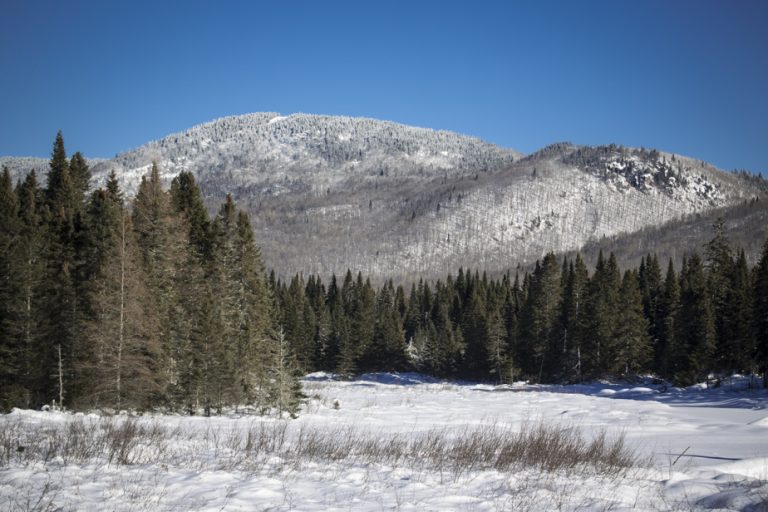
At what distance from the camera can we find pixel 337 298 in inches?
4060

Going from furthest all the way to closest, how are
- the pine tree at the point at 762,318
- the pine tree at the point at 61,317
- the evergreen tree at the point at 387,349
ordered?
the evergreen tree at the point at 387,349, the pine tree at the point at 762,318, the pine tree at the point at 61,317

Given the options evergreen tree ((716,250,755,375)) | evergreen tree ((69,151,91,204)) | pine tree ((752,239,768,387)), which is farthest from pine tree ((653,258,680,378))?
evergreen tree ((69,151,91,204))

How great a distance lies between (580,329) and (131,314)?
48.6m

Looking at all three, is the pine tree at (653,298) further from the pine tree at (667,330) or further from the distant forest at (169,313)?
the distant forest at (169,313)

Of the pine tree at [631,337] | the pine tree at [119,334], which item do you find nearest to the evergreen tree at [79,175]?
the pine tree at [119,334]

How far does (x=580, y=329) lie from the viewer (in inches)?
2267

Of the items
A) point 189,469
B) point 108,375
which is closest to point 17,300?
point 108,375

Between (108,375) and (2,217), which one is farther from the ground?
(2,217)

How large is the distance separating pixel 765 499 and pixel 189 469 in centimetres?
834

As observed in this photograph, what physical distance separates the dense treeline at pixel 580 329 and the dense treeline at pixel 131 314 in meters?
9.11

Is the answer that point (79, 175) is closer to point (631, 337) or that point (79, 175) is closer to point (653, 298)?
point (631, 337)

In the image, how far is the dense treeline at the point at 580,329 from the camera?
43.5m

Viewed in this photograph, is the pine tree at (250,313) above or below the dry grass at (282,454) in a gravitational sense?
above

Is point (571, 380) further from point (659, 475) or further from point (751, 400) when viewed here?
point (659, 475)
